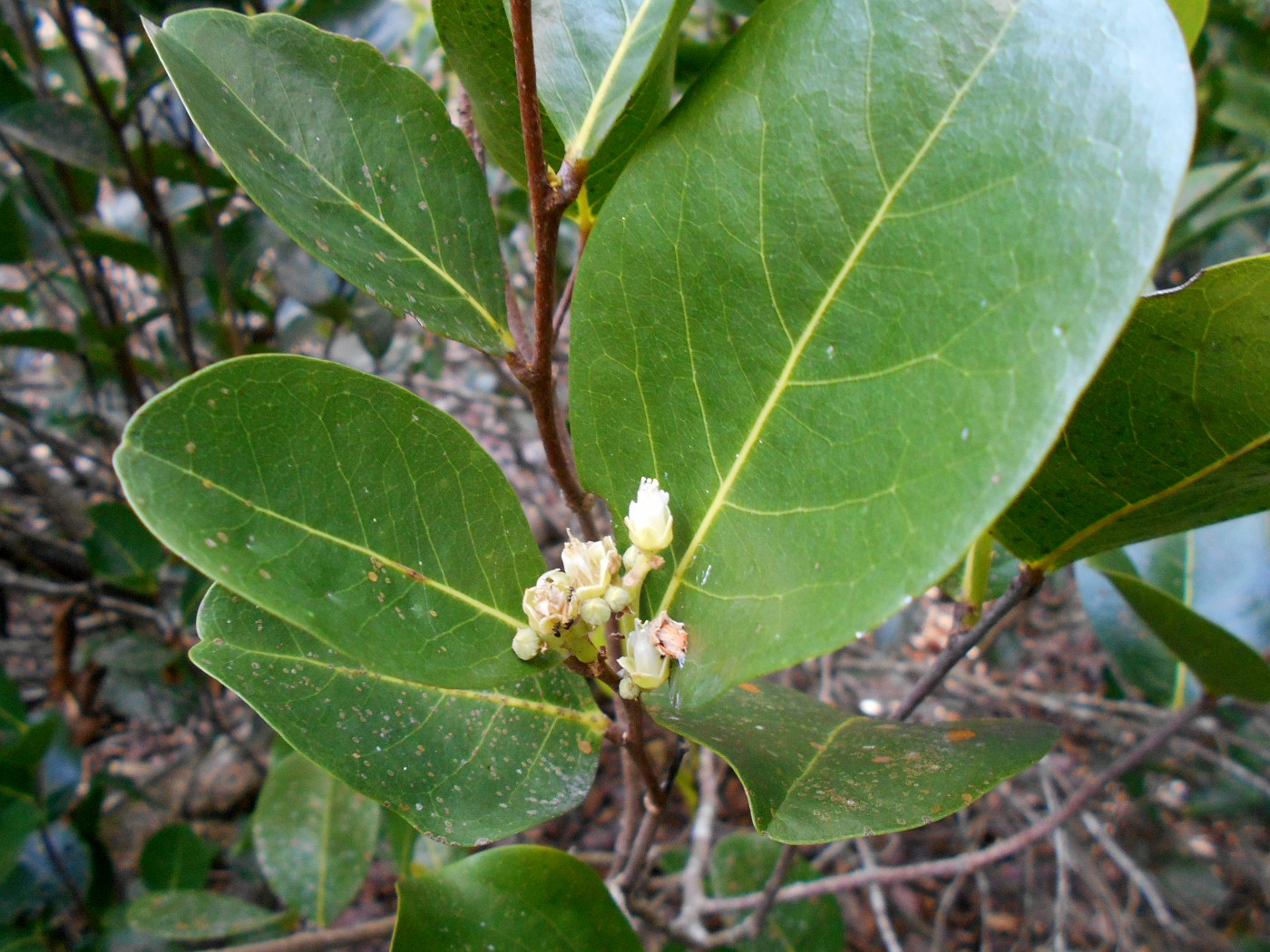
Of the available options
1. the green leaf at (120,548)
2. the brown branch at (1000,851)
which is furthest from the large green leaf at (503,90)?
the green leaf at (120,548)

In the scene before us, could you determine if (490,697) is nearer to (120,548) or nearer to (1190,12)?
(1190,12)

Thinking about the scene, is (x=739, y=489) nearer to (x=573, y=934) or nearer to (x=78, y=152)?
(x=573, y=934)

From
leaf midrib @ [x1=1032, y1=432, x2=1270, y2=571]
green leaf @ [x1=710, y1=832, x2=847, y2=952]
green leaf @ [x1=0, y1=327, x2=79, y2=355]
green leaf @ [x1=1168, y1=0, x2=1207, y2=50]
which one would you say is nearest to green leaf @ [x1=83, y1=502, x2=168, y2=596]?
green leaf @ [x1=0, y1=327, x2=79, y2=355]

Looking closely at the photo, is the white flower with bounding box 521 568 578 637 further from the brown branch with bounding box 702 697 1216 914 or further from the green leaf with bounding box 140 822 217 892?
the green leaf with bounding box 140 822 217 892

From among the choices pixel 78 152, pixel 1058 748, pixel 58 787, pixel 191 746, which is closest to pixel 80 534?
pixel 191 746

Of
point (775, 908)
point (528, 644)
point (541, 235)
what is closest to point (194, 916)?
point (775, 908)

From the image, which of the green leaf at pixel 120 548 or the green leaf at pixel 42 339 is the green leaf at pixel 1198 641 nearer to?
the green leaf at pixel 120 548
